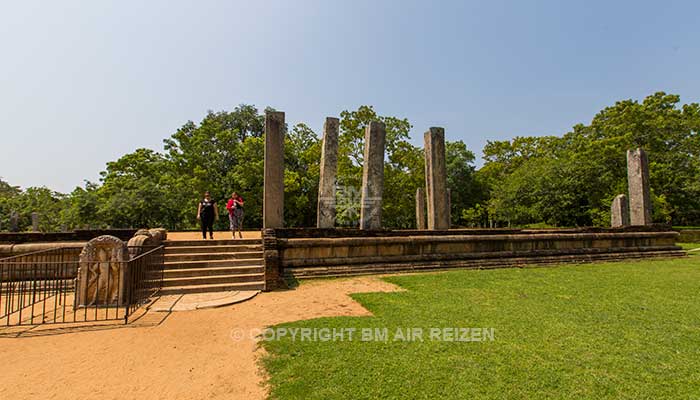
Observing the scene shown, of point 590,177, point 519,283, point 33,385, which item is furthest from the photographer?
point 590,177

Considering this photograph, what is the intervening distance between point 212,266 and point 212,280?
56 centimetres

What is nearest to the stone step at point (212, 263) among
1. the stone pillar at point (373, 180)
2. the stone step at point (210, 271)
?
the stone step at point (210, 271)

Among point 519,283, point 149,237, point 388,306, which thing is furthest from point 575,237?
point 149,237

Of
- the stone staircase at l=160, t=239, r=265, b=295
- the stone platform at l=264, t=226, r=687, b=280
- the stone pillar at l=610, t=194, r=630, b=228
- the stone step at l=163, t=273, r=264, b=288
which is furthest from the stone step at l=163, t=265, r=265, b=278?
the stone pillar at l=610, t=194, r=630, b=228

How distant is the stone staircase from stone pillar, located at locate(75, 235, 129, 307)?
0.80 m

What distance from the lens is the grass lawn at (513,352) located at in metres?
2.55

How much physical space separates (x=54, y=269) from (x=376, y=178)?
7.52 metres

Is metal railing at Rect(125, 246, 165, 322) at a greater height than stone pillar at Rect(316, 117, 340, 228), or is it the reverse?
stone pillar at Rect(316, 117, 340, 228)

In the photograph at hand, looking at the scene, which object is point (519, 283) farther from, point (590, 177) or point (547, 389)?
point (590, 177)

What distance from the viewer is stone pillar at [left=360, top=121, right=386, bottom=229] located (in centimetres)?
939

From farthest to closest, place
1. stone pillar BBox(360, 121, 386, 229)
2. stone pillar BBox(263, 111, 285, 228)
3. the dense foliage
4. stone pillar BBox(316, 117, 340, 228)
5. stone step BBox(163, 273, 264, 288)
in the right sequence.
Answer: the dense foliage → stone pillar BBox(360, 121, 386, 229) → stone pillar BBox(316, 117, 340, 228) → stone pillar BBox(263, 111, 285, 228) → stone step BBox(163, 273, 264, 288)

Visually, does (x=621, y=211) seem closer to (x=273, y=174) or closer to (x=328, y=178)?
(x=328, y=178)

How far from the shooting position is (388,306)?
4.88 m

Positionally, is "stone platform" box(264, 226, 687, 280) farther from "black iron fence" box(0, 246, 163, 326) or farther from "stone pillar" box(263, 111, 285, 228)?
"black iron fence" box(0, 246, 163, 326)
